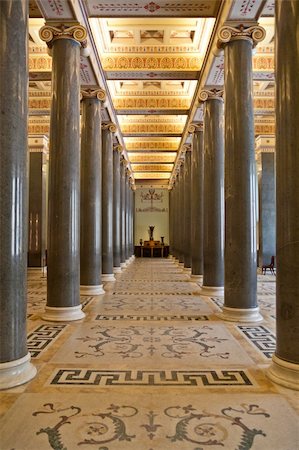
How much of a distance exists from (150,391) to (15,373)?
1.36m

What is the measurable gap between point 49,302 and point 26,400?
3.69m

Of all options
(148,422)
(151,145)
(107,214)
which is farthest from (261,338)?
(151,145)

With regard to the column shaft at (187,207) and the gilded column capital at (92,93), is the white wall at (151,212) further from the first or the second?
the gilded column capital at (92,93)

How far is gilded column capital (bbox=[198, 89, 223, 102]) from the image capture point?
34.7ft

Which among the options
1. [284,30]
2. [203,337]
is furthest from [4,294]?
[284,30]

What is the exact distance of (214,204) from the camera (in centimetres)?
1038

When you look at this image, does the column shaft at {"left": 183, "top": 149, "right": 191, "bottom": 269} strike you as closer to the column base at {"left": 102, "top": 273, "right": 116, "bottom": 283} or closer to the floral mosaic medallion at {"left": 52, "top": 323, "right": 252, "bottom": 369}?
the column base at {"left": 102, "top": 273, "right": 116, "bottom": 283}

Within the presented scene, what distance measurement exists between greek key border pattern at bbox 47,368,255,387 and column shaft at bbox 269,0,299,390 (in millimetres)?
426

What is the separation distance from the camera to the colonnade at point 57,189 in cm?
408

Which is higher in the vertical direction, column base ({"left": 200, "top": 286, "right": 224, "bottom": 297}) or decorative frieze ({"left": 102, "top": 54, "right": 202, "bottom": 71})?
decorative frieze ({"left": 102, "top": 54, "right": 202, "bottom": 71})

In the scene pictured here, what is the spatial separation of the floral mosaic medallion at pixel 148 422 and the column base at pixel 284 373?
1.05 feet

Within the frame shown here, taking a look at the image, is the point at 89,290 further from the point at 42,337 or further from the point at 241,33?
the point at 241,33

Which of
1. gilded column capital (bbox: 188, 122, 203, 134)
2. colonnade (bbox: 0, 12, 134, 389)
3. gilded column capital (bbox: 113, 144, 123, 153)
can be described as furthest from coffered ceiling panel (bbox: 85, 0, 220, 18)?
gilded column capital (bbox: 113, 144, 123, 153)

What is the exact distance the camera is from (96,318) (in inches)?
286
